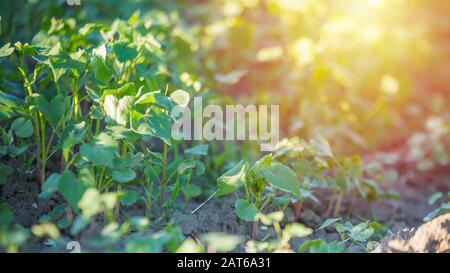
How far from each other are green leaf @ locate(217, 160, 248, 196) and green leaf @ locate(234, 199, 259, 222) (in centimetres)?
4

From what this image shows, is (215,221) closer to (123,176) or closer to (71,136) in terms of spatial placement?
(123,176)

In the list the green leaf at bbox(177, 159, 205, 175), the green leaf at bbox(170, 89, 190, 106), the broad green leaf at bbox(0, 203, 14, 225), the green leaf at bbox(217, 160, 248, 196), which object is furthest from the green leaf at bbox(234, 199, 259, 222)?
the broad green leaf at bbox(0, 203, 14, 225)

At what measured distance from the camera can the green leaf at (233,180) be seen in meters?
1.40

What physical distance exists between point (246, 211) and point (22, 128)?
614 mm

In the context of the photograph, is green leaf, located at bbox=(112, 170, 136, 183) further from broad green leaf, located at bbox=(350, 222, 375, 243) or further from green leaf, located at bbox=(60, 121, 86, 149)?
broad green leaf, located at bbox=(350, 222, 375, 243)

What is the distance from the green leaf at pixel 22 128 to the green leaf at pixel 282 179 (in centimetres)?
61

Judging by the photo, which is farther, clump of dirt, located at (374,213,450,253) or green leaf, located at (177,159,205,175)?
green leaf, located at (177,159,205,175)

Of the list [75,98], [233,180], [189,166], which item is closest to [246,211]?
[233,180]

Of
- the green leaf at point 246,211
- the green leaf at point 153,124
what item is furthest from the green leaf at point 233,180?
the green leaf at point 153,124

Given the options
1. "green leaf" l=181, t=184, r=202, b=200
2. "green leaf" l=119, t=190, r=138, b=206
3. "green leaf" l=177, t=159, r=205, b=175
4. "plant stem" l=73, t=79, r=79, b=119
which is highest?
"plant stem" l=73, t=79, r=79, b=119

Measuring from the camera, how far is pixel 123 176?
1.37 metres

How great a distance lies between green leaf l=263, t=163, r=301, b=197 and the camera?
4.63 feet

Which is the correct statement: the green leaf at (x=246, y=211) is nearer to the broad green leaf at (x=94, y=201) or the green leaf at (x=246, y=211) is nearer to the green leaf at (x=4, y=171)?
the broad green leaf at (x=94, y=201)
